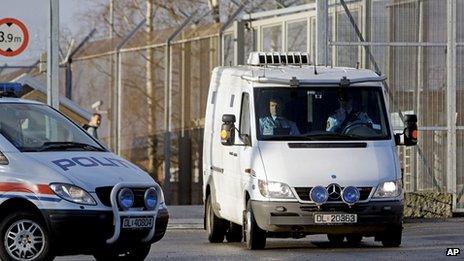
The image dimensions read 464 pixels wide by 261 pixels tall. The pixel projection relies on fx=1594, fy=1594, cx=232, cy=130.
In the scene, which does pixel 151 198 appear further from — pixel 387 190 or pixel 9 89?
pixel 387 190

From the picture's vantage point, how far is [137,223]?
1498cm

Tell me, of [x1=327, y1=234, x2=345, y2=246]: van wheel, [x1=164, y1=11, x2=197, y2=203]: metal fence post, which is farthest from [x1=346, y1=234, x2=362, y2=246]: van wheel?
[x1=164, y1=11, x2=197, y2=203]: metal fence post

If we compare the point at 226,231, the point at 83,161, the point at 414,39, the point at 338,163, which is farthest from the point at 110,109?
the point at 83,161

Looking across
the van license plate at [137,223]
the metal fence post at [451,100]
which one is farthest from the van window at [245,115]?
the metal fence post at [451,100]

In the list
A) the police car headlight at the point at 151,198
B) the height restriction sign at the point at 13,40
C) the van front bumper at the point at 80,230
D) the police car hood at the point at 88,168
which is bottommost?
the van front bumper at the point at 80,230

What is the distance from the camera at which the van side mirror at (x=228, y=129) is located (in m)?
19.2

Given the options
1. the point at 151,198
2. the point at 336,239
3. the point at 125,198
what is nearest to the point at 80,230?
the point at 125,198

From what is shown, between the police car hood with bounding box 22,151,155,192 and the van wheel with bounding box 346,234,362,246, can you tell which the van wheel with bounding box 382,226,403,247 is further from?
the police car hood with bounding box 22,151,155,192

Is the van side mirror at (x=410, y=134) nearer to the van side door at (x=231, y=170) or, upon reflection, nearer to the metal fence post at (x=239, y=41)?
the van side door at (x=231, y=170)

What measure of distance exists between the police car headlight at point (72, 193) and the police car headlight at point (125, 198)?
0.91 ft

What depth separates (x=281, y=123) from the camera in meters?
19.2

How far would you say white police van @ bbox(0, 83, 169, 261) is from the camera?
48.1ft

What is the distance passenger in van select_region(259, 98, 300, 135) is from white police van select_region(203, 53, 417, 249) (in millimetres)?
12

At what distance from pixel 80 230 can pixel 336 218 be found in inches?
177
